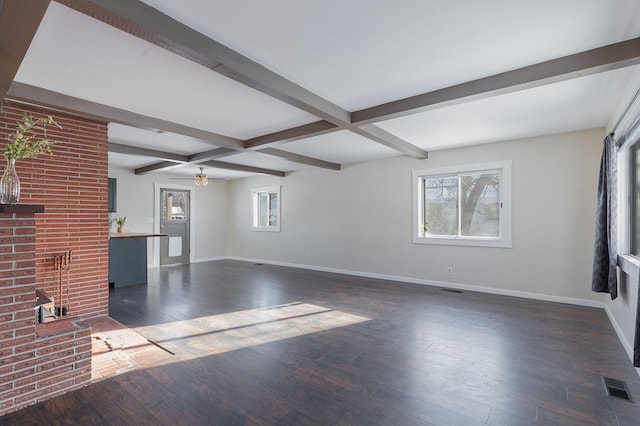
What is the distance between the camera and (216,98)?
3.20 meters

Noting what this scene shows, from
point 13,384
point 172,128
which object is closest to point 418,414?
point 13,384

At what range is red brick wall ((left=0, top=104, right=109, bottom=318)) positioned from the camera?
10.7 feet

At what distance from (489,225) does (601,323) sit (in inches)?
78.5

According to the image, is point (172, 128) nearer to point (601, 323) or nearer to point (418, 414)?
point (418, 414)

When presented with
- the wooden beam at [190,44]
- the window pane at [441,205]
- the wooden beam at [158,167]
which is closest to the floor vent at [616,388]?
the wooden beam at [190,44]

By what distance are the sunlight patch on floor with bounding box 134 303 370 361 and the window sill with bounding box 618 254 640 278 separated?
2.52m

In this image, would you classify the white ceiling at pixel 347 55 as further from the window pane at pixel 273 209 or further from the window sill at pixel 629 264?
the window pane at pixel 273 209

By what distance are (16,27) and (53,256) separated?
249 centimetres

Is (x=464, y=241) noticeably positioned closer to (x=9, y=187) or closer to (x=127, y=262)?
(x=9, y=187)

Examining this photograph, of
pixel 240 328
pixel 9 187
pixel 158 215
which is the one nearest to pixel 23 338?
pixel 9 187

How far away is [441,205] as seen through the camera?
5828mm

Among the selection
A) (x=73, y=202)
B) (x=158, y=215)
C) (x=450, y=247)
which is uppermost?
(x=73, y=202)

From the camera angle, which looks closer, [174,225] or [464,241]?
[464,241]

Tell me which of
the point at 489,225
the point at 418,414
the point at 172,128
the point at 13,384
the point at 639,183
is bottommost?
the point at 418,414
